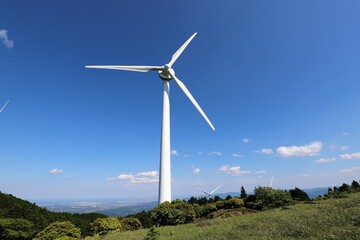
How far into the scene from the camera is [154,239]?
64.5ft

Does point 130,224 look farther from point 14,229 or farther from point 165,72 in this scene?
point 165,72

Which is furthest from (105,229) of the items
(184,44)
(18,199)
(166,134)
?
(184,44)

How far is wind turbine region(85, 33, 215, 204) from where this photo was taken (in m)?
40.0

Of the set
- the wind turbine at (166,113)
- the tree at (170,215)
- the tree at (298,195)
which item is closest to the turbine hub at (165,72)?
the wind turbine at (166,113)

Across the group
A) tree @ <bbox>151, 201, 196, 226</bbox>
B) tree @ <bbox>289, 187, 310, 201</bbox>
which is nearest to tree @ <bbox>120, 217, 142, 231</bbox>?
tree @ <bbox>151, 201, 196, 226</bbox>

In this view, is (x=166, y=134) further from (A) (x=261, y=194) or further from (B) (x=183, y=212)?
(A) (x=261, y=194)

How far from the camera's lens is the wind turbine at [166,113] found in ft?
131

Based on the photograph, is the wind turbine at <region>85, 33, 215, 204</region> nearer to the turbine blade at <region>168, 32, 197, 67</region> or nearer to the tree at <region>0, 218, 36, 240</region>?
the turbine blade at <region>168, 32, 197, 67</region>

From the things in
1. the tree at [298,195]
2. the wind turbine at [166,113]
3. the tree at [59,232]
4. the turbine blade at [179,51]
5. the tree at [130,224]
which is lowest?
the tree at [59,232]

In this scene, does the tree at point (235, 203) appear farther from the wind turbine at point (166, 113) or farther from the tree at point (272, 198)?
the wind turbine at point (166, 113)

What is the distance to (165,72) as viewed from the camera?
4912 centimetres

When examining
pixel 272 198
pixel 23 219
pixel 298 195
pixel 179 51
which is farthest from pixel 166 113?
pixel 298 195

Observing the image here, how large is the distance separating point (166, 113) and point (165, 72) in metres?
10.0

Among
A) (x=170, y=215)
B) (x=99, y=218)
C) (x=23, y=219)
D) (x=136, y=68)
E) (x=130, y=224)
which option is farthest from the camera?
(x=136, y=68)
